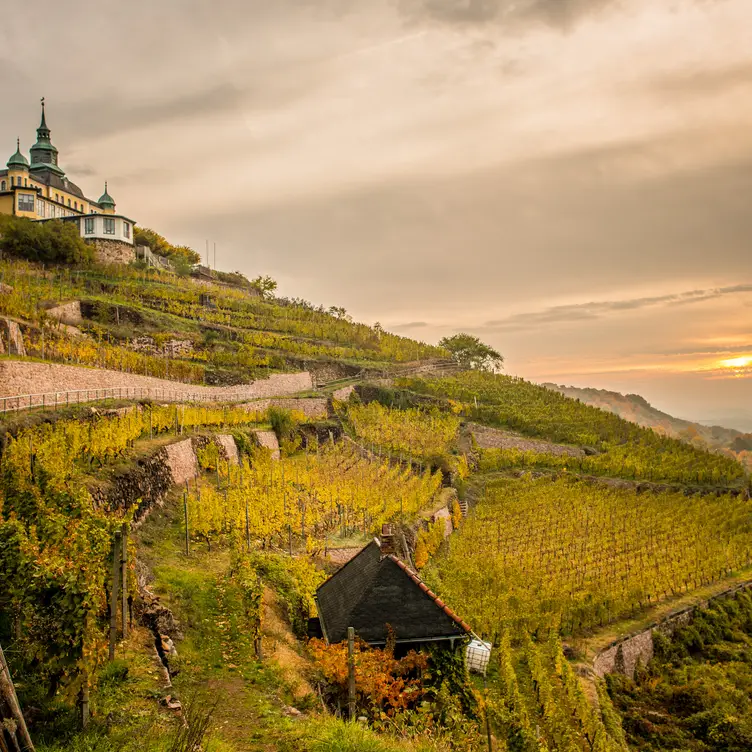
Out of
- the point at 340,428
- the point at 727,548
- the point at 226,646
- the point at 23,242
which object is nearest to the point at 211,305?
the point at 23,242

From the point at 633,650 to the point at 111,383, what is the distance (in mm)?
23263

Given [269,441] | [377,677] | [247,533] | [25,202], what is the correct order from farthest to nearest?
1. [25,202]
2. [269,441]
3. [247,533]
4. [377,677]

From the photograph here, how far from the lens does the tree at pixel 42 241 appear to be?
48.0 metres

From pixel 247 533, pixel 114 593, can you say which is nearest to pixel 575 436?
pixel 247 533

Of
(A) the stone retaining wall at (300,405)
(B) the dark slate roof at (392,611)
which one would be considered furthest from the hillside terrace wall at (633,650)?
(A) the stone retaining wall at (300,405)

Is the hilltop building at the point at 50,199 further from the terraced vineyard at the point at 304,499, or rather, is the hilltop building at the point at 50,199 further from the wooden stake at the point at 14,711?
the wooden stake at the point at 14,711

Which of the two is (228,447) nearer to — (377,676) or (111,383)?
(111,383)

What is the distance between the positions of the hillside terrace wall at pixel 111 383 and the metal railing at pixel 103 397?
2.7 inches

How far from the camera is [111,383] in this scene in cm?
2891

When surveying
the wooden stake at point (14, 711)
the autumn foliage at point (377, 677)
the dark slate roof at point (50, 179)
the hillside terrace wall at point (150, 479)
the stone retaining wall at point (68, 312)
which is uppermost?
the dark slate roof at point (50, 179)

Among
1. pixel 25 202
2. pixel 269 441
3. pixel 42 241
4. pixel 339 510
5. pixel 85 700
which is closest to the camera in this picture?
pixel 85 700

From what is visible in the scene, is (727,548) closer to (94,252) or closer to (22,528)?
(22,528)

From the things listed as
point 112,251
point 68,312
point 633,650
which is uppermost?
point 112,251

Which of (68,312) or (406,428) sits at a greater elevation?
(68,312)
